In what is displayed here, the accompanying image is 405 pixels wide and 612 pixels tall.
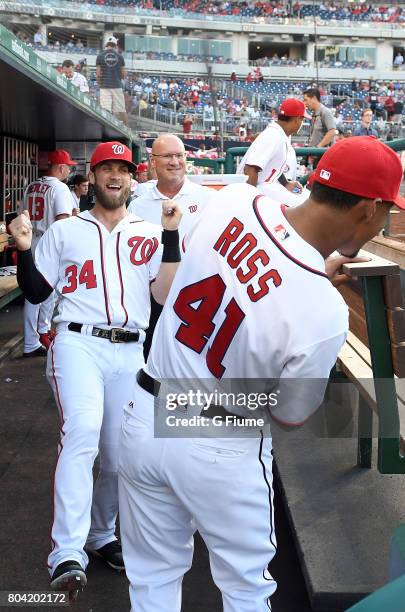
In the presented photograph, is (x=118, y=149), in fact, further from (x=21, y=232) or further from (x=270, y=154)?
(x=270, y=154)

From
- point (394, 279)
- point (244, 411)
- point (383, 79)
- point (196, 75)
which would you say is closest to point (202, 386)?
point (244, 411)

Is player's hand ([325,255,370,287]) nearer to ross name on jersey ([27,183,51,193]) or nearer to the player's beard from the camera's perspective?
the player's beard

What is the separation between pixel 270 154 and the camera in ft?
17.2

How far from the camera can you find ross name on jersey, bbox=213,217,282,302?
175 cm

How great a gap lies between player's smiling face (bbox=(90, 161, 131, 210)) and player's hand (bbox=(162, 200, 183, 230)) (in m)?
0.45

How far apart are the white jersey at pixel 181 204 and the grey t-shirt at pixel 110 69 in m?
8.25

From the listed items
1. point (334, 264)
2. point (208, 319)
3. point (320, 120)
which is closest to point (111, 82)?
point (320, 120)

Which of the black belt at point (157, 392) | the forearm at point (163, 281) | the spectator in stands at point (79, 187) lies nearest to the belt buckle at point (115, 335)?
the forearm at point (163, 281)

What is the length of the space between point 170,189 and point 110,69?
29.7ft

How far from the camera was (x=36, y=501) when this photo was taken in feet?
13.0

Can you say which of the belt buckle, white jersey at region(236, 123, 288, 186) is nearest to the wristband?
the belt buckle

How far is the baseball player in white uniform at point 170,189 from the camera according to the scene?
479 cm

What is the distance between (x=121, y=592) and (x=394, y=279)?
1666mm

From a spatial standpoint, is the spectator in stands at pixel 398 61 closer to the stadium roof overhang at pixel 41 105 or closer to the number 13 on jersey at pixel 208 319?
the stadium roof overhang at pixel 41 105
